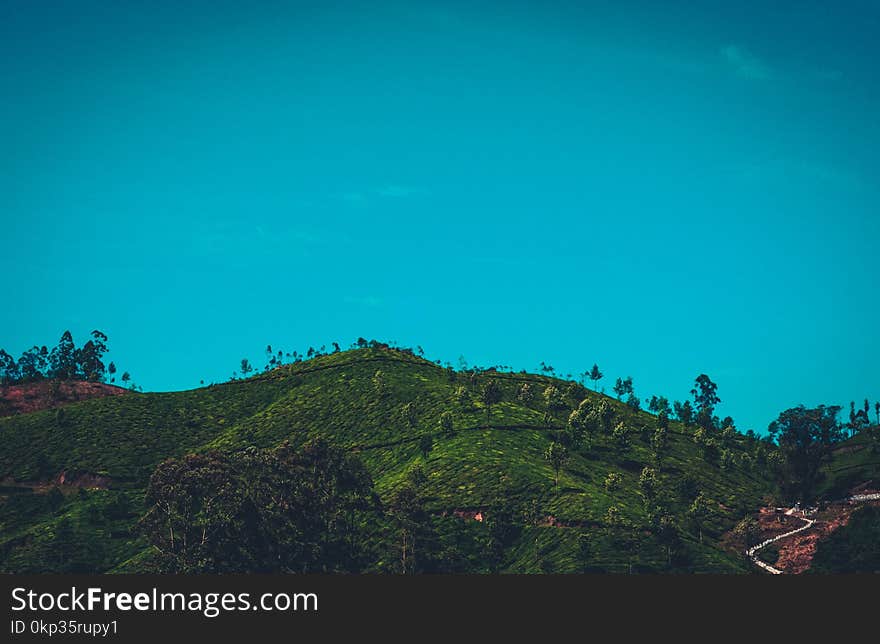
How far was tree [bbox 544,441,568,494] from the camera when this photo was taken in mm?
158875

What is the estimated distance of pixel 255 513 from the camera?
112 meters

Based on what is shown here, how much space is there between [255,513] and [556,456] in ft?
214

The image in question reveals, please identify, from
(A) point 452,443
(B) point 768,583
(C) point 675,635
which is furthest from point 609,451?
(C) point 675,635

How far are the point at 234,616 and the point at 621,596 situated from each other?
26254mm

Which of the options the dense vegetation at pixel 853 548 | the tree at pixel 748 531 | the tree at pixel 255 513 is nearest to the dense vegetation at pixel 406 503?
the tree at pixel 255 513

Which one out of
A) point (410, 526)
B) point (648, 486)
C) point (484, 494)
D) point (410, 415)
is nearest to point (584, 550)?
point (410, 526)

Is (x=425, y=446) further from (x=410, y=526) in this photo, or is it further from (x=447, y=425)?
(x=410, y=526)

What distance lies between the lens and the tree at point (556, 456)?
159 meters

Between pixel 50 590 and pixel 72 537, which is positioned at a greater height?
pixel 72 537

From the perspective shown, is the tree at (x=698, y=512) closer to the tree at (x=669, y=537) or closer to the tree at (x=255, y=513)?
the tree at (x=669, y=537)

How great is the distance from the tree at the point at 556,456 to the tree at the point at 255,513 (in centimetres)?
4592

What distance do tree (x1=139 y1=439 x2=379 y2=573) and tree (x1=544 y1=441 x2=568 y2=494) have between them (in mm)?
45915

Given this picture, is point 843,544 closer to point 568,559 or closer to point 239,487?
point 568,559

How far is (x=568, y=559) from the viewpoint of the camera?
119 meters
